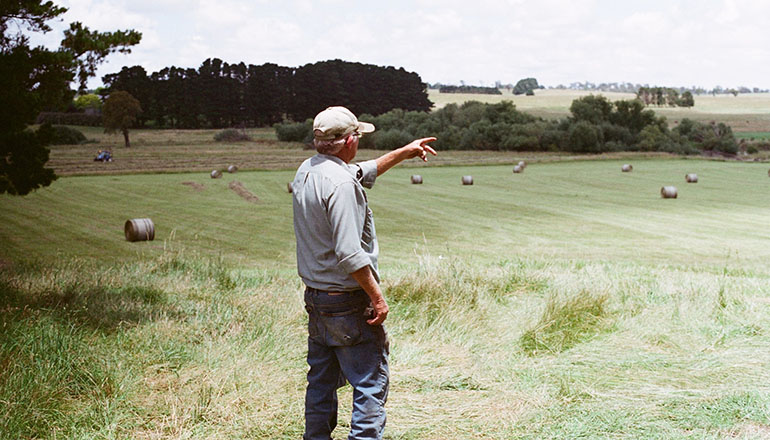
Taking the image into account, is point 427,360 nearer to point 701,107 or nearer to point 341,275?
point 341,275

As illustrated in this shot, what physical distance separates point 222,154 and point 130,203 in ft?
59.1

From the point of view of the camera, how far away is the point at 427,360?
17.6 ft

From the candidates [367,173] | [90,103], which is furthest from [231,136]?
[367,173]

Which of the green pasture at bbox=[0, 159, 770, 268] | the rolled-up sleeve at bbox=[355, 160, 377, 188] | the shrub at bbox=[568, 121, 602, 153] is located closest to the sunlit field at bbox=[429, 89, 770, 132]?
the shrub at bbox=[568, 121, 602, 153]

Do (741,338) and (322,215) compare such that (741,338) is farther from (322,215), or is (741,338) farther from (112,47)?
(112,47)

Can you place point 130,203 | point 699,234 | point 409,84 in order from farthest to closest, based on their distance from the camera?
point 409,84 → point 130,203 → point 699,234

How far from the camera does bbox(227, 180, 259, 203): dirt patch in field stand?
86.8ft

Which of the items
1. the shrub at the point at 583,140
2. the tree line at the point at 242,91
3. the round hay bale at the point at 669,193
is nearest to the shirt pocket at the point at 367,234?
the round hay bale at the point at 669,193

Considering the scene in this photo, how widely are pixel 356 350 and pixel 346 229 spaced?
66cm

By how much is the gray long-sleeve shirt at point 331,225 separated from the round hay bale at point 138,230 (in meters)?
14.8

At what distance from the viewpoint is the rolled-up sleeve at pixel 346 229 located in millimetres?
3357

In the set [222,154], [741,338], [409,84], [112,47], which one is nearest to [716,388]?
[741,338]

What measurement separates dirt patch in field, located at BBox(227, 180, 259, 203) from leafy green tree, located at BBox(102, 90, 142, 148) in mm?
10405

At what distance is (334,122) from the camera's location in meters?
3.54
